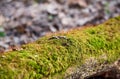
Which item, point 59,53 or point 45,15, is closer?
point 59,53

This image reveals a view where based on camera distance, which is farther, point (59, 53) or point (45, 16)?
point (45, 16)

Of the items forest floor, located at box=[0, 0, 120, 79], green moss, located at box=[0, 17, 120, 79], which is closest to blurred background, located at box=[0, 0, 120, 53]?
forest floor, located at box=[0, 0, 120, 79]

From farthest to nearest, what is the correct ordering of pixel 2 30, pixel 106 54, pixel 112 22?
pixel 2 30 < pixel 112 22 < pixel 106 54

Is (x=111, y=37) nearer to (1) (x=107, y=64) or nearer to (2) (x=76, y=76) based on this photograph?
(1) (x=107, y=64)

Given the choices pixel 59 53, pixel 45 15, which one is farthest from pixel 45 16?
pixel 59 53

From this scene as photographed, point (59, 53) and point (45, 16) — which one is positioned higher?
point (59, 53)

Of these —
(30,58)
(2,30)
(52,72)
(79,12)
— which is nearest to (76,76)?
(52,72)

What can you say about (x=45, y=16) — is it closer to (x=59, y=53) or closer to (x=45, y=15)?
(x=45, y=15)
